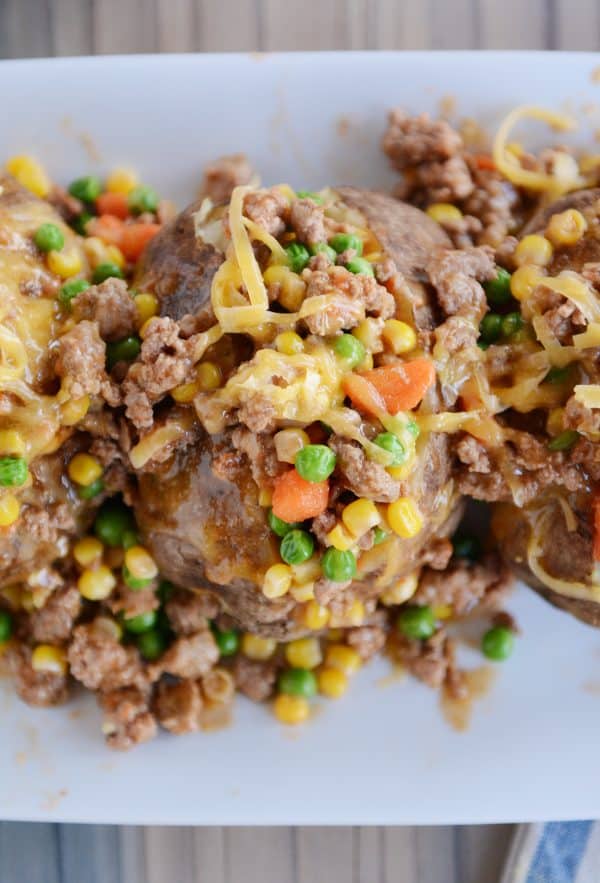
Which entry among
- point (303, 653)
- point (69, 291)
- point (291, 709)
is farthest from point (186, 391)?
point (291, 709)

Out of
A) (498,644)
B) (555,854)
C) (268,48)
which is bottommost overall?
(555,854)

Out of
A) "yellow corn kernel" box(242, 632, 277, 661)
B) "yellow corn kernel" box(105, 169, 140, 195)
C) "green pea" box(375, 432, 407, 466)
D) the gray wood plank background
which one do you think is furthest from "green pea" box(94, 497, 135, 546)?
the gray wood plank background

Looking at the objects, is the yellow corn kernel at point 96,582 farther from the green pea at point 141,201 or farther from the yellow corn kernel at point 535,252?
the yellow corn kernel at point 535,252

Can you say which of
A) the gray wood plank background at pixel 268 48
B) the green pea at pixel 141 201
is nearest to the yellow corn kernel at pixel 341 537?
the green pea at pixel 141 201

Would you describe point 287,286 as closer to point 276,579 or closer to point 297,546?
point 297,546

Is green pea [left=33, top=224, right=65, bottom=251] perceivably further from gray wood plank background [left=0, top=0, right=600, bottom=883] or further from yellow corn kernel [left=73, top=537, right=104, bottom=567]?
gray wood plank background [left=0, top=0, right=600, bottom=883]

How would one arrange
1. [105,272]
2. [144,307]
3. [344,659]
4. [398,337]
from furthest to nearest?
[344,659] < [105,272] < [144,307] < [398,337]

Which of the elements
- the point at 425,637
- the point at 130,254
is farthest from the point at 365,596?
the point at 130,254
